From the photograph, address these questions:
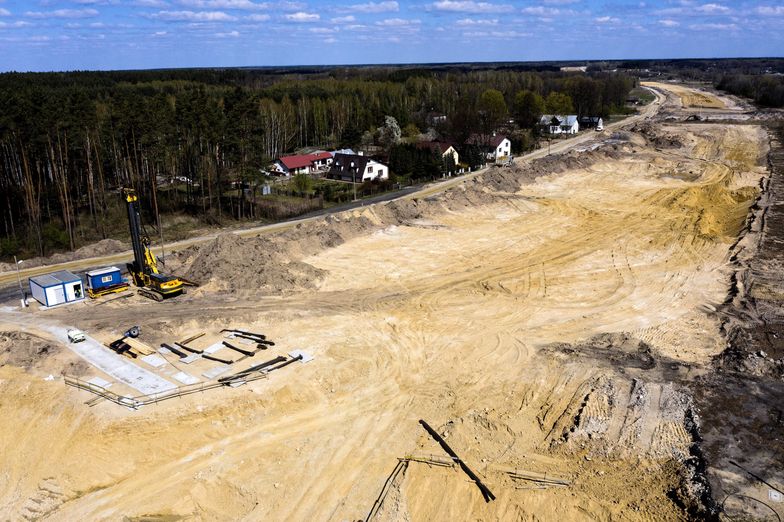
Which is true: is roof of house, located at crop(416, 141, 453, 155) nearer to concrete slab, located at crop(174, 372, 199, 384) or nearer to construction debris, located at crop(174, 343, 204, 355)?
construction debris, located at crop(174, 343, 204, 355)

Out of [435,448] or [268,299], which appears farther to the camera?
[268,299]

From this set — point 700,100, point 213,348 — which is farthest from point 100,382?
point 700,100

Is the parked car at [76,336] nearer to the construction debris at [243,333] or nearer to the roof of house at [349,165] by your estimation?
the construction debris at [243,333]

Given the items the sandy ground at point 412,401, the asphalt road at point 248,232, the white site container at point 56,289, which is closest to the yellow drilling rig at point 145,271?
the sandy ground at point 412,401

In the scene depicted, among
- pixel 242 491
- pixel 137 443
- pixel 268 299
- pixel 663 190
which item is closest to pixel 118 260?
pixel 268 299

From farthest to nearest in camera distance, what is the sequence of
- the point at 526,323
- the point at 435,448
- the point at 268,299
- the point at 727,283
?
the point at 727,283 → the point at 268,299 → the point at 526,323 → the point at 435,448

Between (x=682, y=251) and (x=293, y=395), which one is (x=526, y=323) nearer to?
(x=293, y=395)

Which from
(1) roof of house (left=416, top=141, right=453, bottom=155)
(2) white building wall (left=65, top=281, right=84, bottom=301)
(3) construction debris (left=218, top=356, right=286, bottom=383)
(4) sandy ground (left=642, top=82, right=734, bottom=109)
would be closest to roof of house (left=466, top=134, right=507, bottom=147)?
(1) roof of house (left=416, top=141, right=453, bottom=155)
